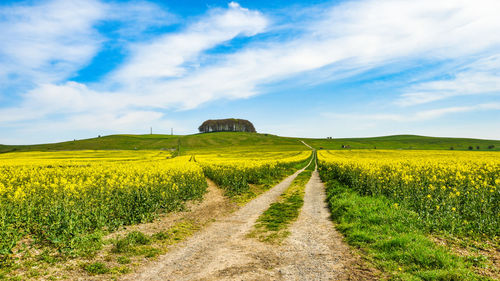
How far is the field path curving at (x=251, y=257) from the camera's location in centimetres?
618

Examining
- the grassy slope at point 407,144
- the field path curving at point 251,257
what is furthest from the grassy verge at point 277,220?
the grassy slope at point 407,144

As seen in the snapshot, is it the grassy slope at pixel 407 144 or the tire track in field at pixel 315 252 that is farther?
the grassy slope at pixel 407 144

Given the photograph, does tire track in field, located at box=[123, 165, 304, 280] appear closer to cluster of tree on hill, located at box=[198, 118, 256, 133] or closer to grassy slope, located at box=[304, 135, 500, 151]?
grassy slope, located at box=[304, 135, 500, 151]

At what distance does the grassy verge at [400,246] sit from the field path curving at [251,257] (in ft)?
2.39

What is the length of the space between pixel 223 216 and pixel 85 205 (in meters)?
5.90

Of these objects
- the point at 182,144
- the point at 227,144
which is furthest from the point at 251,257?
the point at 227,144

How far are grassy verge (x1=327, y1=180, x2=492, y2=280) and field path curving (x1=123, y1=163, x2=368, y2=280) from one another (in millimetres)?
728

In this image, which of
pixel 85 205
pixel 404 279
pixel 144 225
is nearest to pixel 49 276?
pixel 85 205

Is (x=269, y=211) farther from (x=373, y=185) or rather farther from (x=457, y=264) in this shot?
(x=457, y=264)

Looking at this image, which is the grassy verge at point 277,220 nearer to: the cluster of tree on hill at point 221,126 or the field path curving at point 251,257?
the field path curving at point 251,257

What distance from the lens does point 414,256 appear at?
256 inches

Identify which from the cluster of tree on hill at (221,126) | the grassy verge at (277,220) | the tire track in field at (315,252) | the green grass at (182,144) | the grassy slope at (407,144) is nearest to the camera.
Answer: the tire track in field at (315,252)

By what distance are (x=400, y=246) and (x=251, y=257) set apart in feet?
13.8

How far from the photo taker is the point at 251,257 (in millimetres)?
7277
